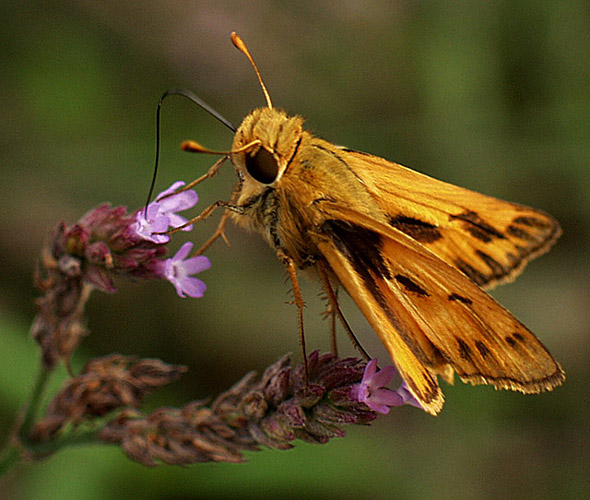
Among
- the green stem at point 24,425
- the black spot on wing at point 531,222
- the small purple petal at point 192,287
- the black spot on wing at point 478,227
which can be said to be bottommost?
the green stem at point 24,425

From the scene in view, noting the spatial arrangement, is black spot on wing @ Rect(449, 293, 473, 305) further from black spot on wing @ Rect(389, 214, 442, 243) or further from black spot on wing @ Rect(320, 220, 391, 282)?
black spot on wing @ Rect(389, 214, 442, 243)

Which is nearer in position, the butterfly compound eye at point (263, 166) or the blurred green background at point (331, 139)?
the butterfly compound eye at point (263, 166)

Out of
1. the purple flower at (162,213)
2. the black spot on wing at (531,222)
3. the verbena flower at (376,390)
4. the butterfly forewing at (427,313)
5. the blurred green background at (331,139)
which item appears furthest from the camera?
the blurred green background at (331,139)

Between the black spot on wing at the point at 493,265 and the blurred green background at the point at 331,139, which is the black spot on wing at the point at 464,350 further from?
the blurred green background at the point at 331,139

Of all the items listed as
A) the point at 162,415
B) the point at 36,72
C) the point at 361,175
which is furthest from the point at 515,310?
the point at 36,72

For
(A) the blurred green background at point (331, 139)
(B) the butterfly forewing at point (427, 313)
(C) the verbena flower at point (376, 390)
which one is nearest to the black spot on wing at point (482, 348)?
(B) the butterfly forewing at point (427, 313)

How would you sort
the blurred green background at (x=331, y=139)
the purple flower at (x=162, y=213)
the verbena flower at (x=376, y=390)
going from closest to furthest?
the verbena flower at (x=376, y=390)
the purple flower at (x=162, y=213)
the blurred green background at (x=331, y=139)

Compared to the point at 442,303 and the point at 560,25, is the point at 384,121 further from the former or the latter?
the point at 442,303

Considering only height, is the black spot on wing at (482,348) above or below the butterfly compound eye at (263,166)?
below
